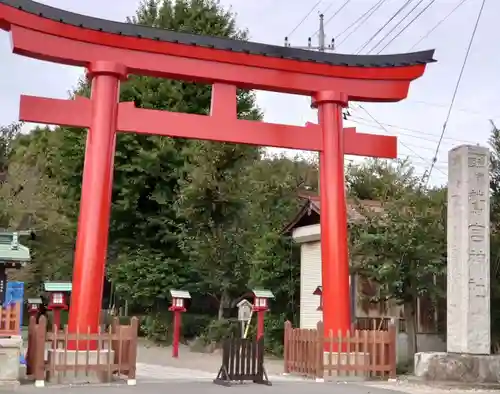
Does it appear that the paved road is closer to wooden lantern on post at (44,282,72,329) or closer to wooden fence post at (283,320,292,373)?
wooden fence post at (283,320,292,373)

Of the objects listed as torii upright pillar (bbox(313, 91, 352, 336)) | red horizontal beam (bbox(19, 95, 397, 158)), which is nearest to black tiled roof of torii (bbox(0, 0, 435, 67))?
torii upright pillar (bbox(313, 91, 352, 336))

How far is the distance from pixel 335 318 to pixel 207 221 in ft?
39.3

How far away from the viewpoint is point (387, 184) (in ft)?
66.8

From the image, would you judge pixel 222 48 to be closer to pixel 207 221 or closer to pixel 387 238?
pixel 387 238

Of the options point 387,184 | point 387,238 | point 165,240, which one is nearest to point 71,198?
point 165,240

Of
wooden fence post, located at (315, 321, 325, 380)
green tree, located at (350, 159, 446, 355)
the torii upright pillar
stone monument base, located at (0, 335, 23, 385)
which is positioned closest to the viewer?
stone monument base, located at (0, 335, 23, 385)

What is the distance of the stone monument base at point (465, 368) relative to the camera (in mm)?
12891

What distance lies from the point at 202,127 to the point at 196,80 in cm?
124

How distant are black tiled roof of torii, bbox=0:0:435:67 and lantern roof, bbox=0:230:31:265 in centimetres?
536

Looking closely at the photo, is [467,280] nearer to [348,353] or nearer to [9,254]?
[348,353]

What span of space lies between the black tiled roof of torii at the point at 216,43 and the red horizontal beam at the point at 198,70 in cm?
38

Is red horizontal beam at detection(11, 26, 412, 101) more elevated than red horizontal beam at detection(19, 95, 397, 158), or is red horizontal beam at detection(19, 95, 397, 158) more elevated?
red horizontal beam at detection(11, 26, 412, 101)

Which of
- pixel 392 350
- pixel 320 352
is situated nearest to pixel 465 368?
pixel 392 350

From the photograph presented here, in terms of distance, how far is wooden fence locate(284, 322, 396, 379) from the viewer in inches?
554
